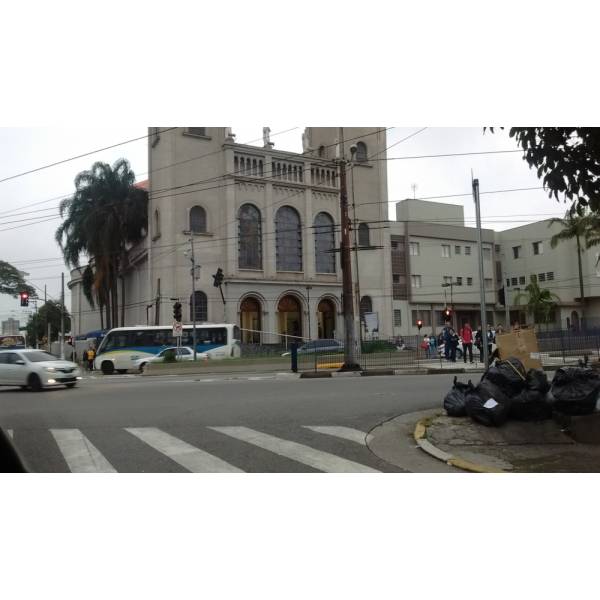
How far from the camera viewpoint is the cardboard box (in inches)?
265

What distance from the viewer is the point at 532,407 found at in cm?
593

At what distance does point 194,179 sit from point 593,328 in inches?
1062

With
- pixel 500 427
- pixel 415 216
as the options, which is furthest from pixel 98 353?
pixel 500 427

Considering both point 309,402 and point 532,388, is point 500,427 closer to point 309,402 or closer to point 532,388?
point 532,388

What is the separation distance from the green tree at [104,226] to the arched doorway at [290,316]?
10769 millimetres

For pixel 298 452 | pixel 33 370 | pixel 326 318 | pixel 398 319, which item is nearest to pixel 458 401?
pixel 298 452

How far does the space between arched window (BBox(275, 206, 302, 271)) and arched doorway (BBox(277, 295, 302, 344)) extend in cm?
226

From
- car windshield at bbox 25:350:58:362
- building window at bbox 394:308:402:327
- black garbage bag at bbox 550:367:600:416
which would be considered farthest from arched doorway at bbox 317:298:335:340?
black garbage bag at bbox 550:367:600:416

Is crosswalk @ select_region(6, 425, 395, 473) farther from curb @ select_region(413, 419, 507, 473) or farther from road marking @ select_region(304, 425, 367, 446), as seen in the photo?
curb @ select_region(413, 419, 507, 473)

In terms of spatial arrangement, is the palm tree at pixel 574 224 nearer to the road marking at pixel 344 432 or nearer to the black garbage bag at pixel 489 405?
the black garbage bag at pixel 489 405

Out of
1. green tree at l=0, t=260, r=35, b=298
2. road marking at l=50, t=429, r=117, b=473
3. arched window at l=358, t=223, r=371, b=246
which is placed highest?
arched window at l=358, t=223, r=371, b=246

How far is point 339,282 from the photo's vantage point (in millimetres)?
36969

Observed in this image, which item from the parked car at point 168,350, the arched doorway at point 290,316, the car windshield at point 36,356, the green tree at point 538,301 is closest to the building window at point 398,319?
the arched doorway at point 290,316

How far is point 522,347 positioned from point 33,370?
26.0ft
